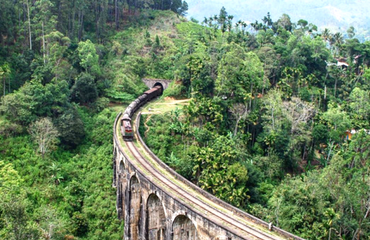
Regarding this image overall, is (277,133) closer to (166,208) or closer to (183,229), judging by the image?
(183,229)

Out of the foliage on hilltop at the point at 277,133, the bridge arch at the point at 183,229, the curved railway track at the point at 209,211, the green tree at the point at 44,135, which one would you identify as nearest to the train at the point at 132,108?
the foliage on hilltop at the point at 277,133

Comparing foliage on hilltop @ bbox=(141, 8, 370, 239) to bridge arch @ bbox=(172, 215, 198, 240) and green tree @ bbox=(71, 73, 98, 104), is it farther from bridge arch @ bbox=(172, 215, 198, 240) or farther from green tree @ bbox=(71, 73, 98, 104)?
green tree @ bbox=(71, 73, 98, 104)

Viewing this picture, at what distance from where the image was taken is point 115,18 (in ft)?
335

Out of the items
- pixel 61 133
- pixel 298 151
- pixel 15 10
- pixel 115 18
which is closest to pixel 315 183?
pixel 298 151

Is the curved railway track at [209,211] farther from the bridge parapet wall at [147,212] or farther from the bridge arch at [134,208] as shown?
the bridge arch at [134,208]

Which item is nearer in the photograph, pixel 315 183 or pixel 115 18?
pixel 315 183

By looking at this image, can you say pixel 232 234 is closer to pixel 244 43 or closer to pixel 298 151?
pixel 298 151

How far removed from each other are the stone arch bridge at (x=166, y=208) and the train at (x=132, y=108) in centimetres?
120

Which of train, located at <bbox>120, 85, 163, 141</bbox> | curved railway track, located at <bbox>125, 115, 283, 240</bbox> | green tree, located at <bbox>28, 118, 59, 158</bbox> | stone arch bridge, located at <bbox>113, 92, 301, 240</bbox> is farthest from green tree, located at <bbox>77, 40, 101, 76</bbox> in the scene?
curved railway track, located at <bbox>125, 115, 283, 240</bbox>

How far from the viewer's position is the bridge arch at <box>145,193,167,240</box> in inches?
1713

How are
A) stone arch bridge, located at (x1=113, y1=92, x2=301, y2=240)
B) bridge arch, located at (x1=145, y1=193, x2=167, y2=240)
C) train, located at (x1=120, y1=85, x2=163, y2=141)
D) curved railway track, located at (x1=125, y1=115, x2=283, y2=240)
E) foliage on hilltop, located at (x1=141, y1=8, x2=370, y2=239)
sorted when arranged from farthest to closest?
train, located at (x1=120, y1=85, x2=163, y2=141) → foliage on hilltop, located at (x1=141, y1=8, x2=370, y2=239) → bridge arch, located at (x1=145, y1=193, x2=167, y2=240) → stone arch bridge, located at (x1=113, y1=92, x2=301, y2=240) → curved railway track, located at (x1=125, y1=115, x2=283, y2=240)

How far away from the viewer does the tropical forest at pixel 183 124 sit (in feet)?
149

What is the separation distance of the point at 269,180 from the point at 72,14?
54930 millimetres

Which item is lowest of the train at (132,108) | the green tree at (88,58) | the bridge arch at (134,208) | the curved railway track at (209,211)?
the bridge arch at (134,208)
